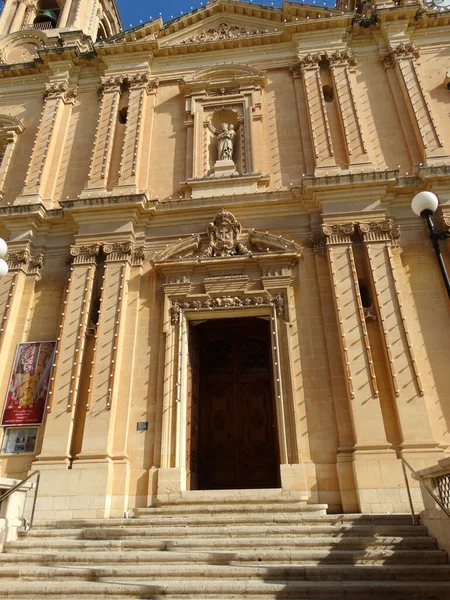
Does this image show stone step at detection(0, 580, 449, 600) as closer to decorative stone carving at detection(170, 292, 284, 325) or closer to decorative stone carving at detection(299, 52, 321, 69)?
decorative stone carving at detection(170, 292, 284, 325)

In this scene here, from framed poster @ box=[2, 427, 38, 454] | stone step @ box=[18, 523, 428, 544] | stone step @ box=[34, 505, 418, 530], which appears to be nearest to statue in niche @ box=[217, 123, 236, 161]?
framed poster @ box=[2, 427, 38, 454]

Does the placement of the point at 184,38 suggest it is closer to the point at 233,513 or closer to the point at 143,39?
the point at 143,39

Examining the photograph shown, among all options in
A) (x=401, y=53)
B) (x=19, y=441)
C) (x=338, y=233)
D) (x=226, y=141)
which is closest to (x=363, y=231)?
(x=338, y=233)

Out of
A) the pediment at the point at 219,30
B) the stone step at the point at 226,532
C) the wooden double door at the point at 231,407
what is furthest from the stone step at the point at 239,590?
the pediment at the point at 219,30

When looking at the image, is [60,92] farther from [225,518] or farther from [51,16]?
[225,518]

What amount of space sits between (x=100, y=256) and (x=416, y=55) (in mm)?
11231

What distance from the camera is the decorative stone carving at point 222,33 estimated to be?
15.0 meters

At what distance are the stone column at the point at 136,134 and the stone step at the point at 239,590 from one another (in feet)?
30.5

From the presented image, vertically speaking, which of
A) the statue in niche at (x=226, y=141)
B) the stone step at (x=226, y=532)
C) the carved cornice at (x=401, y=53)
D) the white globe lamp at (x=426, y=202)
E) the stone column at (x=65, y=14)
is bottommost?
the stone step at (x=226, y=532)

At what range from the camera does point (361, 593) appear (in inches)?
193

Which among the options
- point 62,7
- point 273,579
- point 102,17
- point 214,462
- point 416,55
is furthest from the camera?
point 102,17

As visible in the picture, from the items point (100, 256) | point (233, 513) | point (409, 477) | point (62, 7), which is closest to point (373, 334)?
point (409, 477)

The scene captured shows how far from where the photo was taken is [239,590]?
16.6ft

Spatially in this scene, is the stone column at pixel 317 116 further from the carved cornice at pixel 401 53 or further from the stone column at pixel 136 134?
the stone column at pixel 136 134
